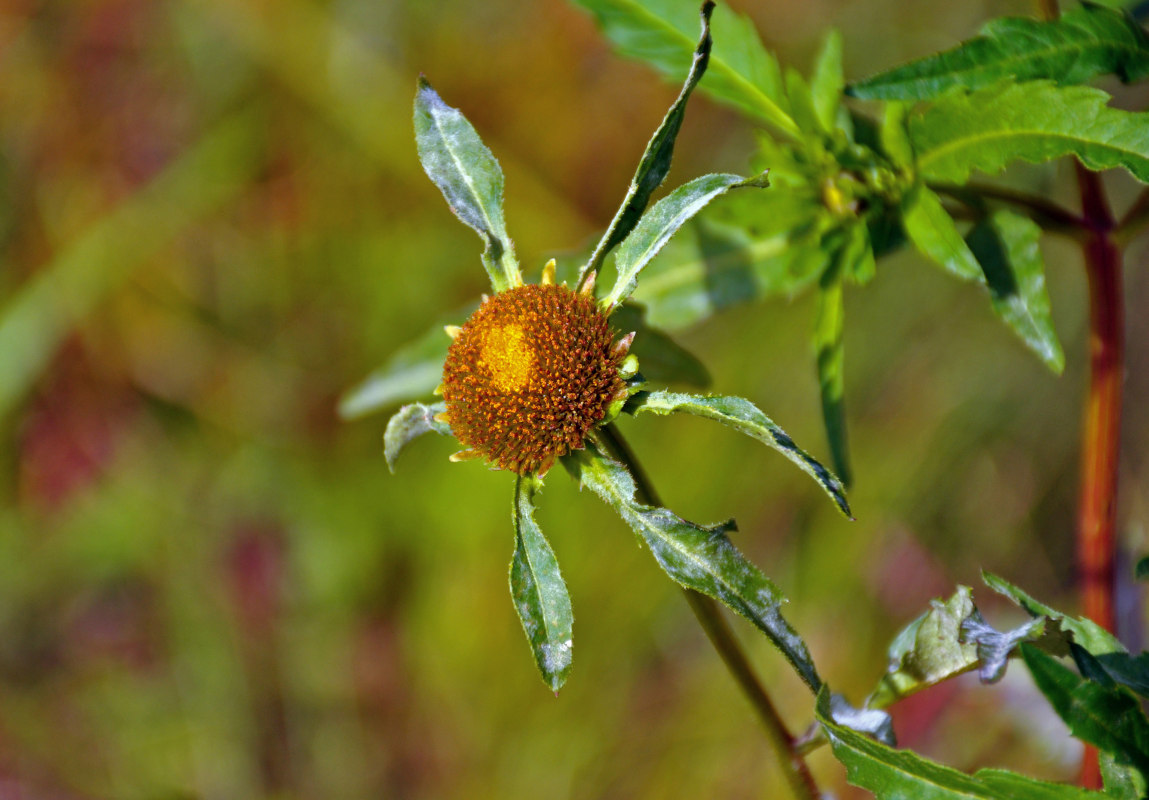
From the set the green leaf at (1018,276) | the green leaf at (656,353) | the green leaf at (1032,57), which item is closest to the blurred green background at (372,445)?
the green leaf at (656,353)

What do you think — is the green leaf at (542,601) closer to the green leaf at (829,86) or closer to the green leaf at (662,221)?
the green leaf at (662,221)

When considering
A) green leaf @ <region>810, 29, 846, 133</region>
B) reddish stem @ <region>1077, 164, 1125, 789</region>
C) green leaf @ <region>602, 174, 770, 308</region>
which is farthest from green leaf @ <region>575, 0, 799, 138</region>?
reddish stem @ <region>1077, 164, 1125, 789</region>

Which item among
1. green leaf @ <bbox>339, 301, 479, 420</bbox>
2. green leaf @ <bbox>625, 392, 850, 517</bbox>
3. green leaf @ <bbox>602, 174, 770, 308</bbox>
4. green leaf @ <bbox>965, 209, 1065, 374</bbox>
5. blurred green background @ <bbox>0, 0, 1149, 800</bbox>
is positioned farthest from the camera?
blurred green background @ <bbox>0, 0, 1149, 800</bbox>

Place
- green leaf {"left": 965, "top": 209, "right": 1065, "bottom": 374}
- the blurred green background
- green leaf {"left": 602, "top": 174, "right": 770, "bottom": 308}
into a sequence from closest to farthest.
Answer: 1. green leaf {"left": 602, "top": 174, "right": 770, "bottom": 308}
2. green leaf {"left": 965, "top": 209, "right": 1065, "bottom": 374}
3. the blurred green background

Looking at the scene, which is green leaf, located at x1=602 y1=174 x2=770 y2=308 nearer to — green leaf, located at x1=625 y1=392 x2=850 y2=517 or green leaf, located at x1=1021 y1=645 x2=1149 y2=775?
green leaf, located at x1=625 y1=392 x2=850 y2=517

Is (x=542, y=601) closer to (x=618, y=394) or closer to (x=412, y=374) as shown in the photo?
(x=618, y=394)
